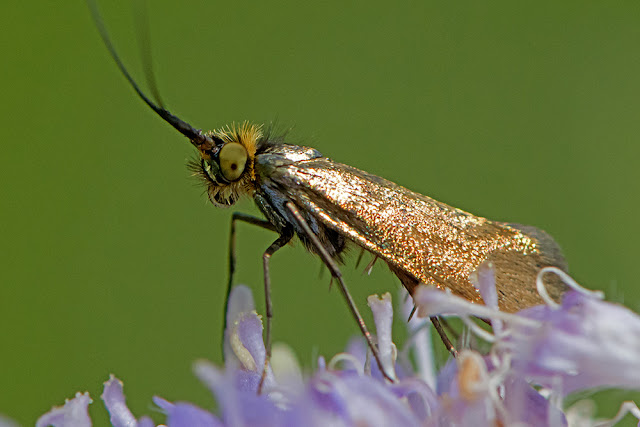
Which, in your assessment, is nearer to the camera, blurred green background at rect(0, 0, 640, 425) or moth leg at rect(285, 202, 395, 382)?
moth leg at rect(285, 202, 395, 382)

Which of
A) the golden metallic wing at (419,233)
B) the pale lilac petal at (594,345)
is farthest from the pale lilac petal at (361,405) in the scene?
the golden metallic wing at (419,233)

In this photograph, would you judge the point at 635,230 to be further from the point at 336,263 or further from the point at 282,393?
the point at 282,393

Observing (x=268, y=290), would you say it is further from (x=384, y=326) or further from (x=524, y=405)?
(x=524, y=405)

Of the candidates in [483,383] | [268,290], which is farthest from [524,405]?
[268,290]

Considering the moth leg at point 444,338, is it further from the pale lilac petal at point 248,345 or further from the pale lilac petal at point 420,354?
the pale lilac petal at point 248,345

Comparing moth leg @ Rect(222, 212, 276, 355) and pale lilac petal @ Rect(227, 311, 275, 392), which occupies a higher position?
moth leg @ Rect(222, 212, 276, 355)

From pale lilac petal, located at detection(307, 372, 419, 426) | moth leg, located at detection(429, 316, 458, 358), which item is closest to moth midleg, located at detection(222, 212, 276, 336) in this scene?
moth leg, located at detection(429, 316, 458, 358)

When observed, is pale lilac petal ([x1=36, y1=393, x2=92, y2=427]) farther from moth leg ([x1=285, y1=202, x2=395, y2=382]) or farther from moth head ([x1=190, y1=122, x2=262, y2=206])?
moth head ([x1=190, y1=122, x2=262, y2=206])

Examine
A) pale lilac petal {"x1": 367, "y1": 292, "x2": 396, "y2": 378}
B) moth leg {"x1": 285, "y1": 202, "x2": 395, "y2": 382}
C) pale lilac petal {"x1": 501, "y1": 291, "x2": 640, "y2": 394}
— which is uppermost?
moth leg {"x1": 285, "y1": 202, "x2": 395, "y2": 382}

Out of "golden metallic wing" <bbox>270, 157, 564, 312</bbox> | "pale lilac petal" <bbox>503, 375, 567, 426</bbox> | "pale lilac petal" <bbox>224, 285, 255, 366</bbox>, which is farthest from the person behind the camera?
"golden metallic wing" <bbox>270, 157, 564, 312</bbox>
